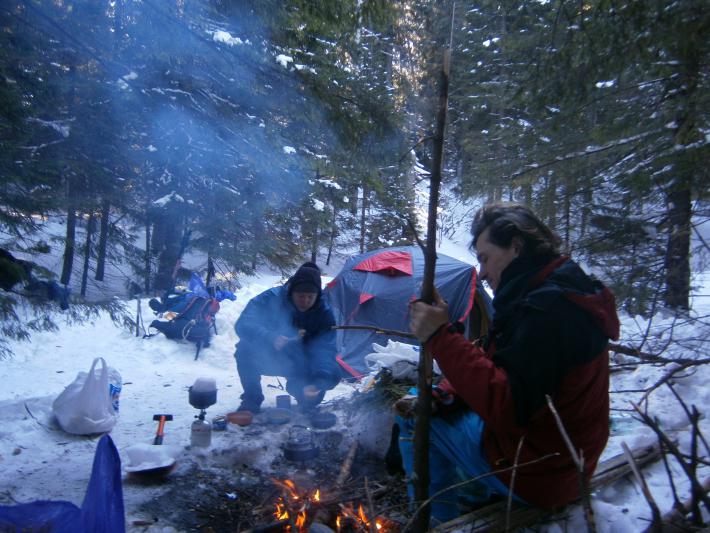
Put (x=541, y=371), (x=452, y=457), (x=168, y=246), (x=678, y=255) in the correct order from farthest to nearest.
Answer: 1. (x=168, y=246)
2. (x=678, y=255)
3. (x=452, y=457)
4. (x=541, y=371)

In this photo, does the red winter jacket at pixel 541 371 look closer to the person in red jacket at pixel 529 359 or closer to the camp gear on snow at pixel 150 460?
the person in red jacket at pixel 529 359

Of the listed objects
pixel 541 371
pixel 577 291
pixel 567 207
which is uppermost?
pixel 567 207

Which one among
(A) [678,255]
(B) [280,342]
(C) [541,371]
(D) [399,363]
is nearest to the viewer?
(C) [541,371]

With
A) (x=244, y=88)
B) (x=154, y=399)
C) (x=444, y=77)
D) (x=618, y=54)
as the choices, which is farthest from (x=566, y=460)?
(x=244, y=88)

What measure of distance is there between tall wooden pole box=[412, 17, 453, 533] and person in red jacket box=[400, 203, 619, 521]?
0.09 m

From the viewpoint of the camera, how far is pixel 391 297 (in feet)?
23.0

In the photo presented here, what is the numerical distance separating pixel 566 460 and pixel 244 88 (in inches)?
209

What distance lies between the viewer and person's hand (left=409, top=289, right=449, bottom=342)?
184 cm

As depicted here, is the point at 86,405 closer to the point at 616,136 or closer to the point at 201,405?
the point at 201,405

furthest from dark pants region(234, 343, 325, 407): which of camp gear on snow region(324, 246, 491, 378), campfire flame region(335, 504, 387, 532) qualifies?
campfire flame region(335, 504, 387, 532)

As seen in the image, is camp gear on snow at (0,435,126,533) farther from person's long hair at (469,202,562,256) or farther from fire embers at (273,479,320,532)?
person's long hair at (469,202,562,256)

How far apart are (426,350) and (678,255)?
15.1 ft

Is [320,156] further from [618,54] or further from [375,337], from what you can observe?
[618,54]

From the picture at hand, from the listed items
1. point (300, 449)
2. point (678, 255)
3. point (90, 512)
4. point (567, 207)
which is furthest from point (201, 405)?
point (567, 207)
